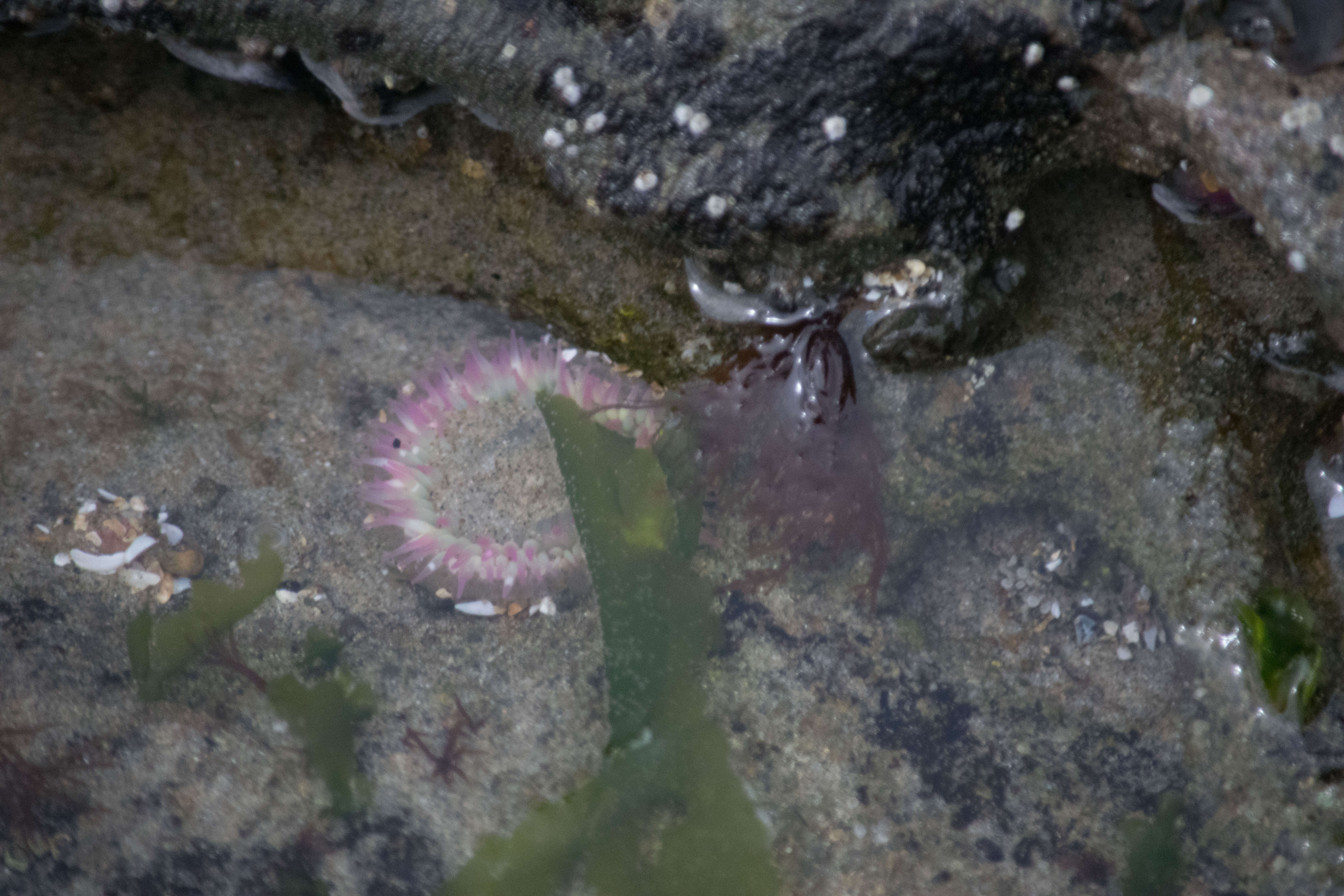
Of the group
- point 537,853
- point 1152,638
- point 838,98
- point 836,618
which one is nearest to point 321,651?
point 537,853

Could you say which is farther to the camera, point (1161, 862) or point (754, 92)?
point (1161, 862)

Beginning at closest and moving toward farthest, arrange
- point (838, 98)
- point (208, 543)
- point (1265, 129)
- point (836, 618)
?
1. point (1265, 129)
2. point (838, 98)
3. point (836, 618)
4. point (208, 543)

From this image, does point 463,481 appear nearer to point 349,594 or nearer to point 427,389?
point 427,389

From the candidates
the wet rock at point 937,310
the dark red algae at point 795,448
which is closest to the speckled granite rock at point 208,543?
the dark red algae at point 795,448

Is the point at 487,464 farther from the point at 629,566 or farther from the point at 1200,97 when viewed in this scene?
the point at 1200,97

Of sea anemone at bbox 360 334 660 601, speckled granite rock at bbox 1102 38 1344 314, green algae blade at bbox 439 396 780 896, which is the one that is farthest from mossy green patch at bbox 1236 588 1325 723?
sea anemone at bbox 360 334 660 601

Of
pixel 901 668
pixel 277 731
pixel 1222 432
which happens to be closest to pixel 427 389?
pixel 277 731

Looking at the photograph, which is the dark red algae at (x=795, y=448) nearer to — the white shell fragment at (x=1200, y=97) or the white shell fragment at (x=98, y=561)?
the white shell fragment at (x=1200, y=97)
